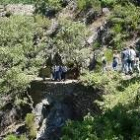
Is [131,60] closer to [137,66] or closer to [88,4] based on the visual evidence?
[137,66]

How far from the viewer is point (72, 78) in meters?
37.8

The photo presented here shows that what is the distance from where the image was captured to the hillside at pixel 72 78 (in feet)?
98.8

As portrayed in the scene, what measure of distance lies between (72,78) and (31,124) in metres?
4.30

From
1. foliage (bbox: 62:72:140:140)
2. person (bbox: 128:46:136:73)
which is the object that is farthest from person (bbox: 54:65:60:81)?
person (bbox: 128:46:136:73)

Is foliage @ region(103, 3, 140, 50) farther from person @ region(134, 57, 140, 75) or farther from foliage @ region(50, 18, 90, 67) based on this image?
person @ region(134, 57, 140, 75)

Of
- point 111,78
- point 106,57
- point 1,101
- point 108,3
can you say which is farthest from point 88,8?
point 111,78

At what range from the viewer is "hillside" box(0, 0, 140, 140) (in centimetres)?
3012

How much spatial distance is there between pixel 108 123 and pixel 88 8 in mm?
23135

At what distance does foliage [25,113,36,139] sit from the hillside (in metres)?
0.05

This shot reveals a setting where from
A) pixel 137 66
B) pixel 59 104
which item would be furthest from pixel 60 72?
pixel 137 66

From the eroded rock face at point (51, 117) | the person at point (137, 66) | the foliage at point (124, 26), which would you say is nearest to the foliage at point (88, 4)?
the foliage at point (124, 26)

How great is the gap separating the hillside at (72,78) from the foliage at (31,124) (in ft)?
0.18

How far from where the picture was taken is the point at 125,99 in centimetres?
3056

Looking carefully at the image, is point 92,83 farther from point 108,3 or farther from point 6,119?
point 108,3
